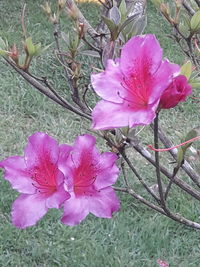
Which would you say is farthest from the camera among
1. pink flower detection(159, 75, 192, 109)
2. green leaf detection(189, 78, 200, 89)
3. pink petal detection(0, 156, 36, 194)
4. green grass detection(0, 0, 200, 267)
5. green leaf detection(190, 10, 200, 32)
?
green grass detection(0, 0, 200, 267)

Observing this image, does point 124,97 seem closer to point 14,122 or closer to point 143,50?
point 143,50

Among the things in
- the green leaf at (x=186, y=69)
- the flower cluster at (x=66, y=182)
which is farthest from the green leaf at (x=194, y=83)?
the flower cluster at (x=66, y=182)

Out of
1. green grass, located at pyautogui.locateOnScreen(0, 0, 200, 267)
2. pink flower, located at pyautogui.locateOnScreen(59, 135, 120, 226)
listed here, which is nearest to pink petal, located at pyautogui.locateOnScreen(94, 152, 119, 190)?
pink flower, located at pyautogui.locateOnScreen(59, 135, 120, 226)

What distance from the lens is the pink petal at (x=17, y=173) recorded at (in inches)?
35.1

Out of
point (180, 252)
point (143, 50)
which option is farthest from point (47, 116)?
point (143, 50)

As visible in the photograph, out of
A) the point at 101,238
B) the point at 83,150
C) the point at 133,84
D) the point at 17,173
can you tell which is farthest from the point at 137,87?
the point at 101,238

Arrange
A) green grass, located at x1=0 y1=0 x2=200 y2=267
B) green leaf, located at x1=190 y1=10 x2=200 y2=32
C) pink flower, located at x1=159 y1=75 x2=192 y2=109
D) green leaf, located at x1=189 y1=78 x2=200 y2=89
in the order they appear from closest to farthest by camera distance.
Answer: pink flower, located at x1=159 y1=75 x2=192 y2=109 → green leaf, located at x1=189 y1=78 x2=200 y2=89 → green leaf, located at x1=190 y1=10 x2=200 y2=32 → green grass, located at x1=0 y1=0 x2=200 y2=267

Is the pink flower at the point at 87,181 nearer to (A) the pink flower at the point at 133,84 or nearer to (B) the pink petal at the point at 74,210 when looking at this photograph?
(B) the pink petal at the point at 74,210

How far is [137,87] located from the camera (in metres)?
0.75

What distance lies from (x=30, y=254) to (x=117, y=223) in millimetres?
459

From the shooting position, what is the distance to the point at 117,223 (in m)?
2.83

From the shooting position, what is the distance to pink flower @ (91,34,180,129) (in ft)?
2.30

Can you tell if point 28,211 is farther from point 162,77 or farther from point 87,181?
point 162,77

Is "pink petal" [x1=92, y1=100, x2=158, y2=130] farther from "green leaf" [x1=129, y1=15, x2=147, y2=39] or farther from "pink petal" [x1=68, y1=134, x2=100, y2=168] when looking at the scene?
"green leaf" [x1=129, y1=15, x2=147, y2=39]
